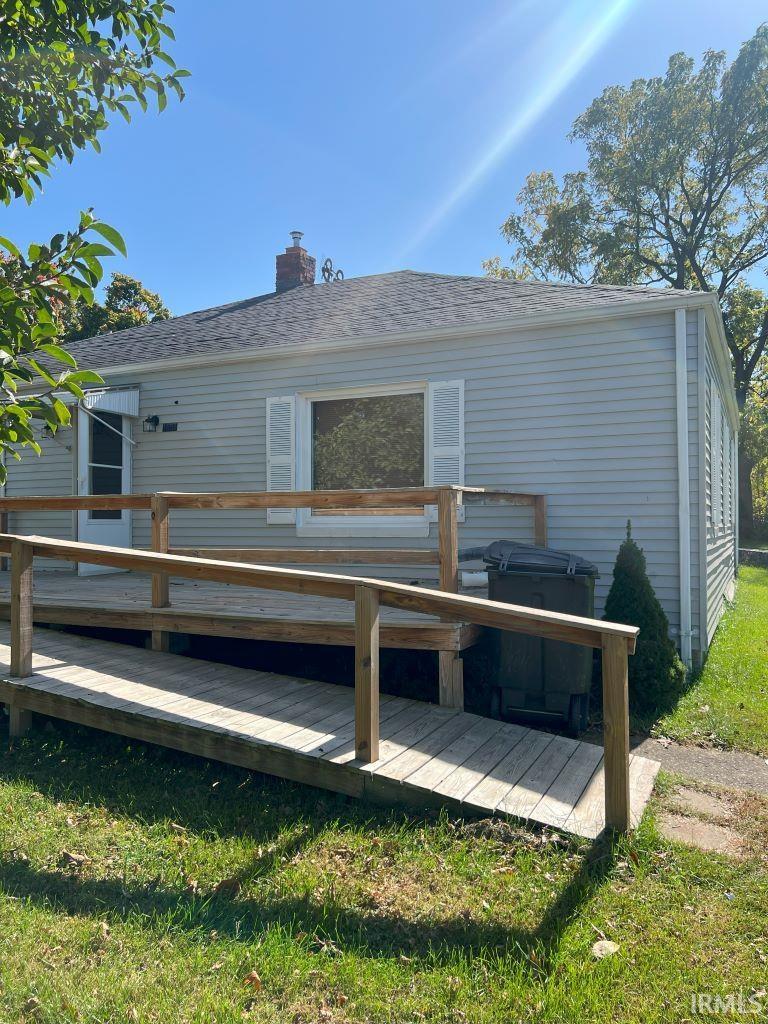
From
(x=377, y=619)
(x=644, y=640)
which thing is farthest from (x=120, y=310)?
(x=377, y=619)

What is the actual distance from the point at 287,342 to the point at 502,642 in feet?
15.8

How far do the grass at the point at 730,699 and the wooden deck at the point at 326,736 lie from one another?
3.72 ft

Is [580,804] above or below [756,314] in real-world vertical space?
below

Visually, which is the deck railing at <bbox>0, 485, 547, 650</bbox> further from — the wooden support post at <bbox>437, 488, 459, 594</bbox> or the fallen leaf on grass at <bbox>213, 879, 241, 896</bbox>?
the fallen leaf on grass at <bbox>213, 879, 241, 896</bbox>

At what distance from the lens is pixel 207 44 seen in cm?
597

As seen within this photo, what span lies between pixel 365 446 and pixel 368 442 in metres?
0.06

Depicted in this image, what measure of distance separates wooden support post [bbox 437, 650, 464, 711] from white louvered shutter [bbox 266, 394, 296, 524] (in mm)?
3681

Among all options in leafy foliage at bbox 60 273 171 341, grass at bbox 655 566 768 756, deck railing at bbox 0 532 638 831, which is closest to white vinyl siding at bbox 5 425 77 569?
deck railing at bbox 0 532 638 831

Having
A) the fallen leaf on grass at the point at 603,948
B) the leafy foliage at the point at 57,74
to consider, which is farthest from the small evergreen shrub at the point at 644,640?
the leafy foliage at the point at 57,74

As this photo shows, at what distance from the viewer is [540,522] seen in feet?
21.9

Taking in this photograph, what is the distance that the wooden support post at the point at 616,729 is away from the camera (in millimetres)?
3025

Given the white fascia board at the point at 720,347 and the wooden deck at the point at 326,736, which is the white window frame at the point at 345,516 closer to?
the wooden deck at the point at 326,736

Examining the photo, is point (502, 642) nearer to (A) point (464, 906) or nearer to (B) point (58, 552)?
(A) point (464, 906)

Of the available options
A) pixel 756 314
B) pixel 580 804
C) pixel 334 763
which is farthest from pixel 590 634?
pixel 756 314
